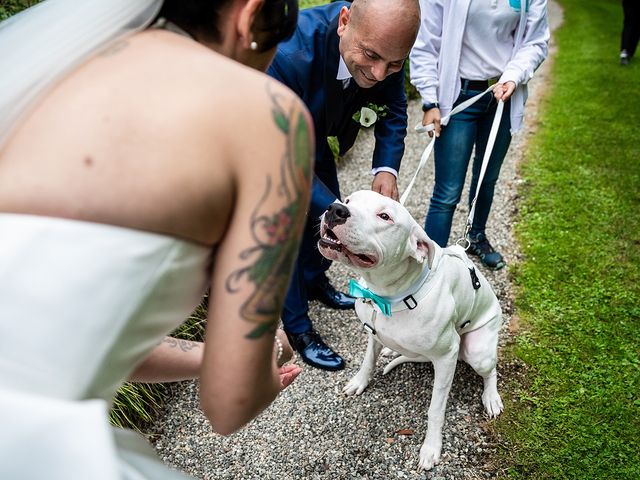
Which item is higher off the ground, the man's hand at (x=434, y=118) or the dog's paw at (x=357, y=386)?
the man's hand at (x=434, y=118)

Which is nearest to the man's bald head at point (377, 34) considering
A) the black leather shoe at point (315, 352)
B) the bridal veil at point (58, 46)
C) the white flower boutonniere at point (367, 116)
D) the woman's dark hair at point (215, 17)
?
the white flower boutonniere at point (367, 116)

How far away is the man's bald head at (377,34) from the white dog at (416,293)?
69cm

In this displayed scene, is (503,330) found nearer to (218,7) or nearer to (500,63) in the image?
(500,63)

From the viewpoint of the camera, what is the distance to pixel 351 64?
294 cm

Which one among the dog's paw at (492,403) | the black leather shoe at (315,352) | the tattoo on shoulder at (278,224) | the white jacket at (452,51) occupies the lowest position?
the black leather shoe at (315,352)

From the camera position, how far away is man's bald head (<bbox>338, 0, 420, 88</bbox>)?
266 centimetres

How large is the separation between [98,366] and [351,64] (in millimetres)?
2278

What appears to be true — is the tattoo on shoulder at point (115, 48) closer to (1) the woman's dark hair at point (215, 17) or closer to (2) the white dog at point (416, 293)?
(1) the woman's dark hair at point (215, 17)

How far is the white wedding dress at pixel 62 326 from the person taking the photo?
1.03m

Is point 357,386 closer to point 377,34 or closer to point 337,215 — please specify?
point 337,215

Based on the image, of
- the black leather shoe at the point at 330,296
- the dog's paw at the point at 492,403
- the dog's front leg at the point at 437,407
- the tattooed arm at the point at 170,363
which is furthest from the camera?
the black leather shoe at the point at 330,296

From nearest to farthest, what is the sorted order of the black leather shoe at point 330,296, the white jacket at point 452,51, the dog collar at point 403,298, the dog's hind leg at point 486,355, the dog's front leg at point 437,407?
the dog collar at point 403,298, the dog's front leg at point 437,407, the dog's hind leg at point 486,355, the white jacket at point 452,51, the black leather shoe at point 330,296

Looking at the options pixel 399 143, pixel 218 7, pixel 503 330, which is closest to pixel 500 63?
pixel 399 143

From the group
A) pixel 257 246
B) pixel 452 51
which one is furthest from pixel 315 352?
pixel 257 246
